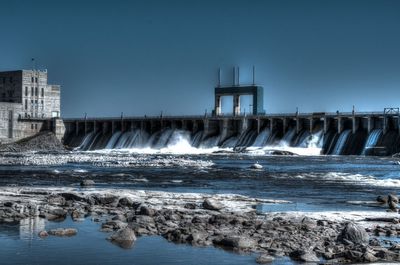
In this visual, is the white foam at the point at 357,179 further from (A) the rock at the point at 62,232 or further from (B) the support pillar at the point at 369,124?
(B) the support pillar at the point at 369,124

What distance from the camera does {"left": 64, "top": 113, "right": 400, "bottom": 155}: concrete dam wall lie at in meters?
97.6

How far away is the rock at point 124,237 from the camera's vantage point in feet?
78.2

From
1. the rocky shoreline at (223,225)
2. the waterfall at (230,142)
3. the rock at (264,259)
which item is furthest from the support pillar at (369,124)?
the rock at (264,259)

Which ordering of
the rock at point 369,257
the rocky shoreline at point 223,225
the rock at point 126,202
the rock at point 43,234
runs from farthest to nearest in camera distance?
the rock at point 126,202
the rock at point 43,234
the rocky shoreline at point 223,225
the rock at point 369,257

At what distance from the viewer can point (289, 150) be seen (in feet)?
339

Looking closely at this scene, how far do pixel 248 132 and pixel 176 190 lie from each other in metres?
72.9

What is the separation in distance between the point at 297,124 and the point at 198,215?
262 feet

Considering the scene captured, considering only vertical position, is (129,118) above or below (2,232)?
above

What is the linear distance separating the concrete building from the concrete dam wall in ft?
15.6

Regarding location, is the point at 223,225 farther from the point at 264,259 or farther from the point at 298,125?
the point at 298,125

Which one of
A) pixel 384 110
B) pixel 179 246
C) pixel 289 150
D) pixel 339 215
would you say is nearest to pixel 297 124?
pixel 289 150

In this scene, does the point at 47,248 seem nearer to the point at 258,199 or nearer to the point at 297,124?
the point at 258,199

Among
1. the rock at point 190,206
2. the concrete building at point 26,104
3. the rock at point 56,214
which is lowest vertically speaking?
the rock at point 56,214

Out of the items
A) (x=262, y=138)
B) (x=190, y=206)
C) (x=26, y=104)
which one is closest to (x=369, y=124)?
(x=262, y=138)
